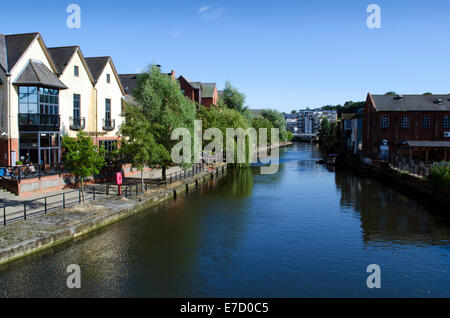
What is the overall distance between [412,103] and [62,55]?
45.5 metres

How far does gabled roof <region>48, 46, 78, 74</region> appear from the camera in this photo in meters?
33.6

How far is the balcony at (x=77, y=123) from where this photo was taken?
1337 inches

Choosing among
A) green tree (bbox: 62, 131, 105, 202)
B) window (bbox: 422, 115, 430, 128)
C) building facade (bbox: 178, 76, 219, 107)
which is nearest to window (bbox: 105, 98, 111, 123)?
green tree (bbox: 62, 131, 105, 202)

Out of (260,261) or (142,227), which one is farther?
(142,227)

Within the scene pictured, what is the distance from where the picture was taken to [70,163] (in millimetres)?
22266

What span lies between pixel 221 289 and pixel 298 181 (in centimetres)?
2976

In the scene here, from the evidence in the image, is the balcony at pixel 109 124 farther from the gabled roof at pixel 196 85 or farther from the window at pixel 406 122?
the window at pixel 406 122

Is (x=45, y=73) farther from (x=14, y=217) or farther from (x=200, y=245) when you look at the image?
(x=200, y=245)

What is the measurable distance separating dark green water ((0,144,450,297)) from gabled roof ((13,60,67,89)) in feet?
41.6

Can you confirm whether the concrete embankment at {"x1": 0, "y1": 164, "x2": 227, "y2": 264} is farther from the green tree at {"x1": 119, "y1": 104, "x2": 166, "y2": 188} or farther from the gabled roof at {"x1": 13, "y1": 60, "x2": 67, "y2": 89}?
the gabled roof at {"x1": 13, "y1": 60, "x2": 67, "y2": 89}

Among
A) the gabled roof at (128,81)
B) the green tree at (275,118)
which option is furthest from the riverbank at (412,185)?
the green tree at (275,118)

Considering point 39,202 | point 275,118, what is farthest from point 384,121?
point 275,118

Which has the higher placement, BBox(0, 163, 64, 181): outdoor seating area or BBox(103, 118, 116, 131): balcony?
BBox(103, 118, 116, 131): balcony
